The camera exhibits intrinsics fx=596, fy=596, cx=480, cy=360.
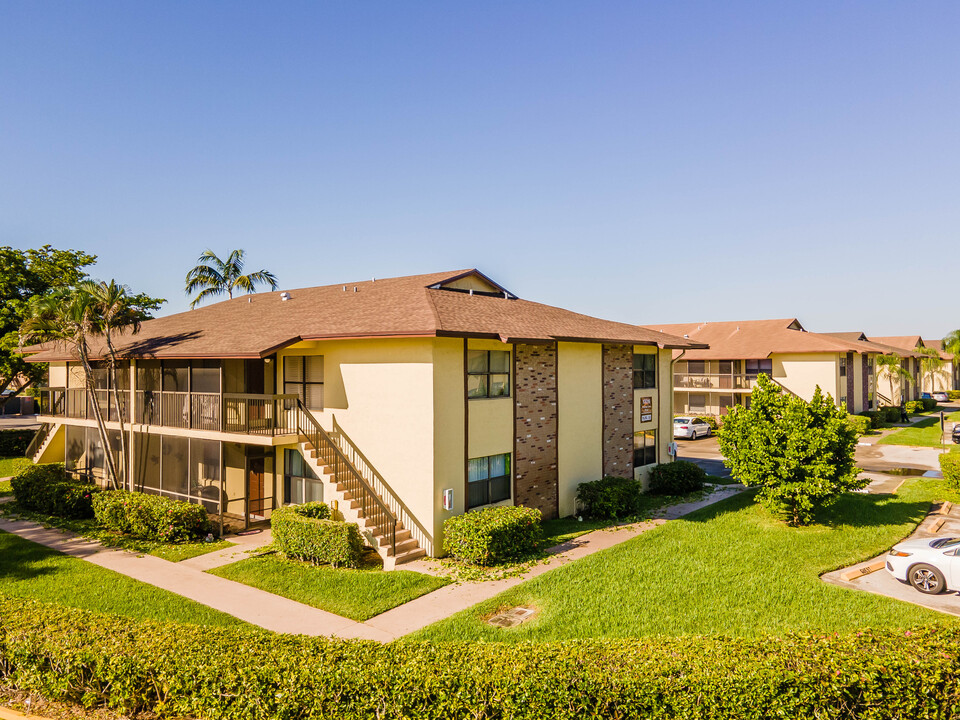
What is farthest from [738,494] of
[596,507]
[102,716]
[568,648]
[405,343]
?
[102,716]

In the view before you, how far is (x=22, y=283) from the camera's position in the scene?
104 ft

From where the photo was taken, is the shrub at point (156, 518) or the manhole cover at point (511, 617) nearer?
the manhole cover at point (511, 617)

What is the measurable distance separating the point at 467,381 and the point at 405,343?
77.6 inches

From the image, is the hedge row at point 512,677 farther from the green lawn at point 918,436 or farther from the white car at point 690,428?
the white car at point 690,428

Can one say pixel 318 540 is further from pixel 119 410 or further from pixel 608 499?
pixel 119 410

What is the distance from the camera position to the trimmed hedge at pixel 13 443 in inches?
1264

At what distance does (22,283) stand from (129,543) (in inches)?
913

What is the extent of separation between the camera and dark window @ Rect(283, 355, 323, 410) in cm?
1756

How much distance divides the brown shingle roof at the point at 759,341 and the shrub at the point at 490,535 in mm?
27579

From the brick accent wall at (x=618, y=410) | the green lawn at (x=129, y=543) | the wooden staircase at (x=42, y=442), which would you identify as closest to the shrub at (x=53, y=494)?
the green lawn at (x=129, y=543)

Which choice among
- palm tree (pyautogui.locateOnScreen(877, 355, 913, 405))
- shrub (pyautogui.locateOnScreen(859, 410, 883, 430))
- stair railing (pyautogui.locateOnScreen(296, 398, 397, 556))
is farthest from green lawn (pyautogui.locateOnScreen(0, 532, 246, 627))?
palm tree (pyautogui.locateOnScreen(877, 355, 913, 405))

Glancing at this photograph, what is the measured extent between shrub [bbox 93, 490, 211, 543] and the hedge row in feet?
28.5

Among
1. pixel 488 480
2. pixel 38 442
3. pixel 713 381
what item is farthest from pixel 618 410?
pixel 38 442

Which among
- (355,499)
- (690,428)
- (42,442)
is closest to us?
(355,499)
